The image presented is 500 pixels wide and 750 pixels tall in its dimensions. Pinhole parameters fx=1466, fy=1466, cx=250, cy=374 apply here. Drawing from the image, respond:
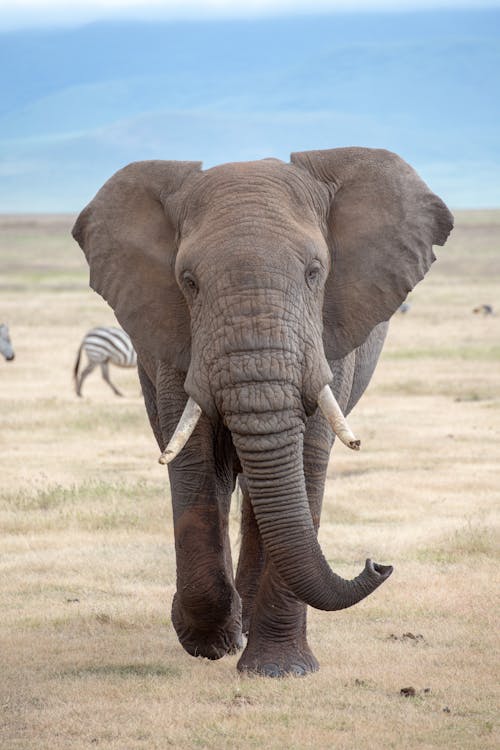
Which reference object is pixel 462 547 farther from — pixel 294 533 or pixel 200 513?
pixel 294 533

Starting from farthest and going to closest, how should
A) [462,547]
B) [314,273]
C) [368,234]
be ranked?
[462,547] → [368,234] → [314,273]

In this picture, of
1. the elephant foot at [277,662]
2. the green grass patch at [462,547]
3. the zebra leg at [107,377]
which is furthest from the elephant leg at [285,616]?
the zebra leg at [107,377]

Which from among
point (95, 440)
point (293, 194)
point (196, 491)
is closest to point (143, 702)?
point (196, 491)

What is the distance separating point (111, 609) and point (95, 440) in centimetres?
773

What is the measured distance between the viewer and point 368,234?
24.5 feet

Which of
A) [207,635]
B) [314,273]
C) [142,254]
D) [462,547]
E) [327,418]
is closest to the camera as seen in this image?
[327,418]

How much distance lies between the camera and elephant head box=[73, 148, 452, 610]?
259 inches

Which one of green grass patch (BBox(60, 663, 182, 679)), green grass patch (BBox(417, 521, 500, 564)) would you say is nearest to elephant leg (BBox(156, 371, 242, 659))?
green grass patch (BBox(60, 663, 182, 679))

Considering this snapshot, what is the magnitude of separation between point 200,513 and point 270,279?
1.47 meters

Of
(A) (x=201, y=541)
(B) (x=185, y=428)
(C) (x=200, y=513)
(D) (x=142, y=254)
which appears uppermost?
(D) (x=142, y=254)

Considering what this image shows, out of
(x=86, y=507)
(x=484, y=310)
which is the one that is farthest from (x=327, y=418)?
(x=484, y=310)

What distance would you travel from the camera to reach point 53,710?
23.0ft

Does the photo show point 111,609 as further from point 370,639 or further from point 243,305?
point 243,305

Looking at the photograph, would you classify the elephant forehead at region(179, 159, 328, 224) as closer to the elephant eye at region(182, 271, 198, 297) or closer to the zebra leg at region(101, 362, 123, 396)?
the elephant eye at region(182, 271, 198, 297)
